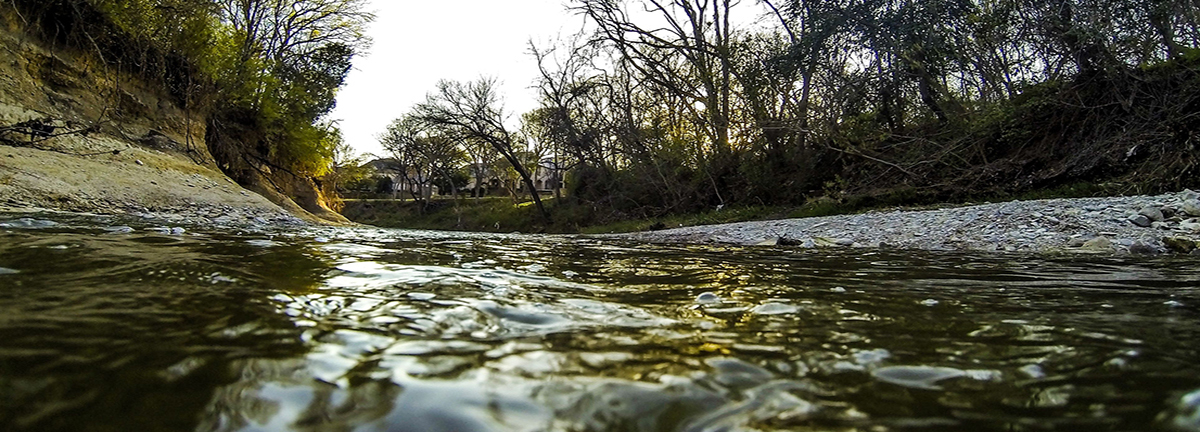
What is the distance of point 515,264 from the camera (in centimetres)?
456

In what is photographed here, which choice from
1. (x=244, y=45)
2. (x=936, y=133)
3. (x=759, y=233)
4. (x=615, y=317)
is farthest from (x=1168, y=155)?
(x=244, y=45)

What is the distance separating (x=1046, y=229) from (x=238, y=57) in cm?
2158

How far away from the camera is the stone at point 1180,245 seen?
586 centimetres

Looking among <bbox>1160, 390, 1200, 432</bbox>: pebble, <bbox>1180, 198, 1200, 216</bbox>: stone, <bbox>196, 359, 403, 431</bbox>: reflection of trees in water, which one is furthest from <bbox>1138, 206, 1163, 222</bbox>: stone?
<bbox>196, 359, 403, 431</bbox>: reflection of trees in water

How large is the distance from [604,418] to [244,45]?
2393 cm

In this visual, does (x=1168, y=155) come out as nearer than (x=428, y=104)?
Yes

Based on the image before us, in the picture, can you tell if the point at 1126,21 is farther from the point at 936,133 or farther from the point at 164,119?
the point at 164,119

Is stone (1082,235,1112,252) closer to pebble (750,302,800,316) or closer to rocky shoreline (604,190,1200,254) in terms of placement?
rocky shoreline (604,190,1200,254)

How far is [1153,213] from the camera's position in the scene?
7.53m

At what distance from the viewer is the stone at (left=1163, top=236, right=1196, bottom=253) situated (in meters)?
5.86

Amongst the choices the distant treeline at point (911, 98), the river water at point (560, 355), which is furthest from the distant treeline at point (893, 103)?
the river water at point (560, 355)

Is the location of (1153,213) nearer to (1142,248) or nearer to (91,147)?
(1142,248)

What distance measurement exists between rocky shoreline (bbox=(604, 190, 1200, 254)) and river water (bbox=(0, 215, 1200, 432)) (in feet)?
15.4

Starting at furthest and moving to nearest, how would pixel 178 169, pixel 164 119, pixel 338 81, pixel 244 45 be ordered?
pixel 338 81 < pixel 244 45 < pixel 164 119 < pixel 178 169
